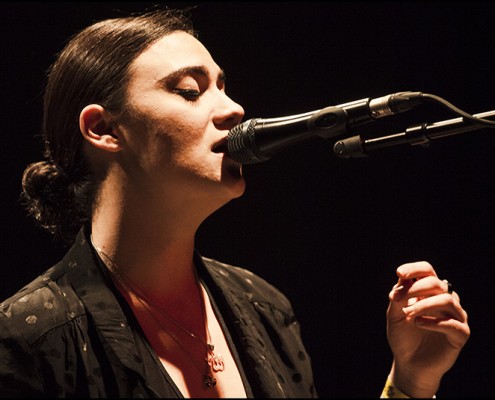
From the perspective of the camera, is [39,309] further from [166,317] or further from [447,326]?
[447,326]

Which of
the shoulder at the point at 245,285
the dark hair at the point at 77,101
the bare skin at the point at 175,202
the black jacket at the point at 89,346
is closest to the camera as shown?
the black jacket at the point at 89,346

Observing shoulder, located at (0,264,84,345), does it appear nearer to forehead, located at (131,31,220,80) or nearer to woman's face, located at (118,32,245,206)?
woman's face, located at (118,32,245,206)

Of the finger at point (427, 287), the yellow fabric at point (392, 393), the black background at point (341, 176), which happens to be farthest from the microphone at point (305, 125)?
the black background at point (341, 176)

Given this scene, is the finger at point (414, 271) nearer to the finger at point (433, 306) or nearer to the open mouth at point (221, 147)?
the finger at point (433, 306)

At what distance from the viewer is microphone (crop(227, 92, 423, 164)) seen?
1.37 m

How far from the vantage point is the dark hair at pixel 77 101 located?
1.82m

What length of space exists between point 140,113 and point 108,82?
14cm

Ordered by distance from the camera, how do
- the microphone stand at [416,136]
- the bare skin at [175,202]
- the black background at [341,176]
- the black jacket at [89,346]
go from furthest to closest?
the black background at [341,176] < the bare skin at [175,202] < the black jacket at [89,346] < the microphone stand at [416,136]

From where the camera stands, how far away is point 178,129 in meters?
1.71

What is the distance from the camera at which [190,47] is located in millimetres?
1849

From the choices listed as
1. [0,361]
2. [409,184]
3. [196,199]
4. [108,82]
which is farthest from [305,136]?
[409,184]

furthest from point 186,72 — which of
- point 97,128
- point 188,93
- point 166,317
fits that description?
point 166,317

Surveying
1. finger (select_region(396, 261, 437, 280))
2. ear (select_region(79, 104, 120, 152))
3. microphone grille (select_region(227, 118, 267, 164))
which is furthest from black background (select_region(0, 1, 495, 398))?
microphone grille (select_region(227, 118, 267, 164))

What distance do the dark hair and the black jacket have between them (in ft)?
0.70
